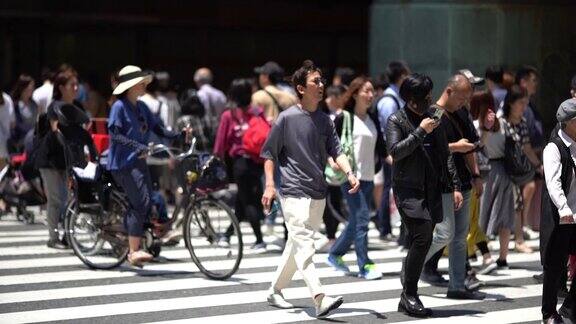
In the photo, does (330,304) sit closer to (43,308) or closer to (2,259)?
(43,308)

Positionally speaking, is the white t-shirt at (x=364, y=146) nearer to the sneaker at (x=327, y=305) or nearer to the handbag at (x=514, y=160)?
the handbag at (x=514, y=160)

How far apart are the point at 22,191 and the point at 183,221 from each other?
5.18 meters

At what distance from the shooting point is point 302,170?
11.0 metres

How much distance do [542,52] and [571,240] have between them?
8611mm

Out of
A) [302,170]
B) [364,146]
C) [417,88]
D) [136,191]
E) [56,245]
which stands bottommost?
[56,245]

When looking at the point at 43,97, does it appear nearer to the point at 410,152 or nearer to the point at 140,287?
the point at 140,287

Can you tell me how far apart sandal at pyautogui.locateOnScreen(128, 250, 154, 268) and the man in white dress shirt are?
4.24m

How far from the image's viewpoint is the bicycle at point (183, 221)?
12867mm

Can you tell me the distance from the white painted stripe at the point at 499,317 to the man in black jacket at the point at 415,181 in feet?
0.64

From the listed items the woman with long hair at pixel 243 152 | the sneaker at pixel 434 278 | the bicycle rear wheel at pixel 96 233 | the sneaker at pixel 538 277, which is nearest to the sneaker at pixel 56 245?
the bicycle rear wheel at pixel 96 233

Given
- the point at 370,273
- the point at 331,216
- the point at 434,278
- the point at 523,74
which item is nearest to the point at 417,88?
the point at 434,278

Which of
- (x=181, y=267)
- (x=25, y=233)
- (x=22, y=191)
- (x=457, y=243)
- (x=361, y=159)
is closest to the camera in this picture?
(x=457, y=243)

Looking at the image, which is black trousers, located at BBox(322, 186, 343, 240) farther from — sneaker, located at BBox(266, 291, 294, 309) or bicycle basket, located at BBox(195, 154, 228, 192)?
sneaker, located at BBox(266, 291, 294, 309)

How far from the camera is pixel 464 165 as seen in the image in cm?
1202
